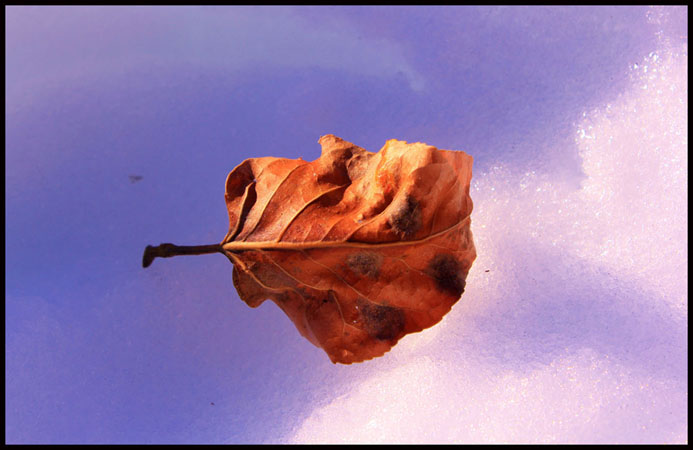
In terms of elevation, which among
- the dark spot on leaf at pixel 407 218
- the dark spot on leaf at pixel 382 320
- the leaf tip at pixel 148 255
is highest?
the dark spot on leaf at pixel 407 218

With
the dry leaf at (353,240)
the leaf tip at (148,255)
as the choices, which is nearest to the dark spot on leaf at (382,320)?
the dry leaf at (353,240)

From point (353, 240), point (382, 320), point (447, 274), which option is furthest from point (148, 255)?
point (447, 274)

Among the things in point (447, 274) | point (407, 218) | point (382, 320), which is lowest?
point (382, 320)

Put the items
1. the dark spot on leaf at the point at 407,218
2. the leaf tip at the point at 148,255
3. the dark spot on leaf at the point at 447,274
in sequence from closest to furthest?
the dark spot on leaf at the point at 407,218
the dark spot on leaf at the point at 447,274
the leaf tip at the point at 148,255

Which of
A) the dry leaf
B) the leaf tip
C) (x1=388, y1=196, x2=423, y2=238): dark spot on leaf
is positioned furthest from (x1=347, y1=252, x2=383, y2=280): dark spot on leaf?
the leaf tip

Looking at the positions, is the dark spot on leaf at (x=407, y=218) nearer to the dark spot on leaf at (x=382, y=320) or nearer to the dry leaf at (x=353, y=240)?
the dry leaf at (x=353, y=240)

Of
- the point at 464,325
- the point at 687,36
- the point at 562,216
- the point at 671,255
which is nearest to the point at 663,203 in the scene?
the point at 671,255

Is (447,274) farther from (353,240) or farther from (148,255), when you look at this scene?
(148,255)

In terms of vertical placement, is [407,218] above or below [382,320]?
above
